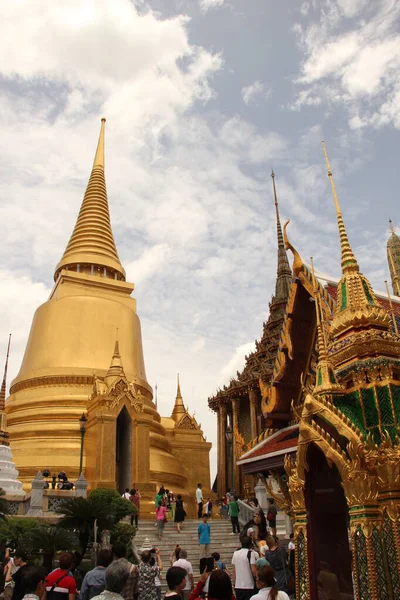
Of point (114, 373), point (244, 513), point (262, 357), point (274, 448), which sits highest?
point (262, 357)

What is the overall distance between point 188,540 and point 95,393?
7.06 m

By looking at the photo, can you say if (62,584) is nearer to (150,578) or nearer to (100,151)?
(150,578)

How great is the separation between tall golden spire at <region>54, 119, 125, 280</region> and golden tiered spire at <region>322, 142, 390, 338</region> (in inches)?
865

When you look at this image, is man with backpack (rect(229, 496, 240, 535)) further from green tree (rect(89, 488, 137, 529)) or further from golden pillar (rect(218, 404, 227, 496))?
golden pillar (rect(218, 404, 227, 496))

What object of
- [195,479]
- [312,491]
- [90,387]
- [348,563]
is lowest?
[348,563]

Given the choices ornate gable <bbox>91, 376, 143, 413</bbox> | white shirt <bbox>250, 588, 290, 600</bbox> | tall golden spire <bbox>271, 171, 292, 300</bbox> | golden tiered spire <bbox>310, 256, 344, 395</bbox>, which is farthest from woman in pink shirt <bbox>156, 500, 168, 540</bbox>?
tall golden spire <bbox>271, 171, 292, 300</bbox>

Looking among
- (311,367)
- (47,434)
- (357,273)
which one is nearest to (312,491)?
(357,273)

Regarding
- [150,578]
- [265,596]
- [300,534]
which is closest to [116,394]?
[150,578]

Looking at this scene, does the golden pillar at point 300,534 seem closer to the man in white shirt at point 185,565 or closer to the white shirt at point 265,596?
the man in white shirt at point 185,565

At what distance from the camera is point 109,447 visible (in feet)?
57.3

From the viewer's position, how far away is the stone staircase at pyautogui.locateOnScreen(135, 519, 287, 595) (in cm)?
1245

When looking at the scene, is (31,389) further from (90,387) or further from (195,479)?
(195,479)

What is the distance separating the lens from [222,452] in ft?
103

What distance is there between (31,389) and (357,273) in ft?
61.4
